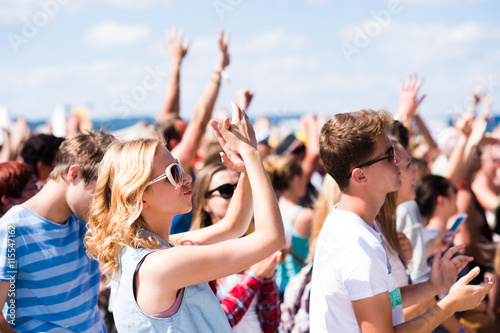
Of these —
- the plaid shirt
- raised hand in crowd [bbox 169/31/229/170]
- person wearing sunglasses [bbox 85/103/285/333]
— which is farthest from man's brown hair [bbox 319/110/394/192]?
raised hand in crowd [bbox 169/31/229/170]

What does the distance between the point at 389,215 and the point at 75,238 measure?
1.70m

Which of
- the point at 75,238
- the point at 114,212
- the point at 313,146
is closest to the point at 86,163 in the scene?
the point at 75,238

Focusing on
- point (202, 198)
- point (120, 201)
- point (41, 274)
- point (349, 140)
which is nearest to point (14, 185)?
point (41, 274)

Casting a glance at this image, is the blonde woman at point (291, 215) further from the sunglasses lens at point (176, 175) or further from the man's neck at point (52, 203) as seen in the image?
the sunglasses lens at point (176, 175)

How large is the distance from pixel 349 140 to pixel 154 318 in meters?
A: 1.04

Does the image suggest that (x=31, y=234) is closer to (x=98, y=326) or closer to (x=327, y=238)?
(x=98, y=326)

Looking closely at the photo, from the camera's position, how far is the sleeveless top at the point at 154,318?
5.39ft

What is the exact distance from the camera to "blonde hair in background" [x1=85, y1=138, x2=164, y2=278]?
1.73 meters

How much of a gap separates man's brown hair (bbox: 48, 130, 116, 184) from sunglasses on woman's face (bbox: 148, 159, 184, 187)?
2.25ft

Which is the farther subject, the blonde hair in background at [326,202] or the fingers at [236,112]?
the blonde hair in background at [326,202]

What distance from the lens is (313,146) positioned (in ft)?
18.5

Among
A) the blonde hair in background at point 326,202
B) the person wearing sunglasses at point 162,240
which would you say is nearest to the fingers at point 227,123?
the person wearing sunglasses at point 162,240

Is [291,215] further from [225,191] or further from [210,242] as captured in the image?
[210,242]

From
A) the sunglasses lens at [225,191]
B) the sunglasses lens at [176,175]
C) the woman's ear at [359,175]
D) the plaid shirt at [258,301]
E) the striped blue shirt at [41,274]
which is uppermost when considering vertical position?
the sunglasses lens at [176,175]
